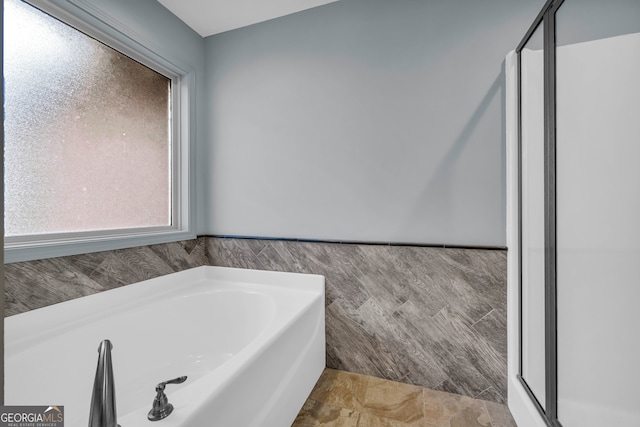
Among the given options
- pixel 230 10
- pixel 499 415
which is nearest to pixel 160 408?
pixel 499 415

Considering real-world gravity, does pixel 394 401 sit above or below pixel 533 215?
below

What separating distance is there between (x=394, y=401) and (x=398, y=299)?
0.53 meters

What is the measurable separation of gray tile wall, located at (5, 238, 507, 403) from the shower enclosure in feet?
0.66

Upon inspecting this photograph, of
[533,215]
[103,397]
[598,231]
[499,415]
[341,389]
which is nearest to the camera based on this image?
[103,397]

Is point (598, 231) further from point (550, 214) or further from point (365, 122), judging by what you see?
point (365, 122)

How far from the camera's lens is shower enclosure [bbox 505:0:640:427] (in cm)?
94

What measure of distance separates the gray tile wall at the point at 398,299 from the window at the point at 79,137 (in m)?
0.21

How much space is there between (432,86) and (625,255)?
1.18 metres

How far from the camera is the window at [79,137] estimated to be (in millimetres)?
1309

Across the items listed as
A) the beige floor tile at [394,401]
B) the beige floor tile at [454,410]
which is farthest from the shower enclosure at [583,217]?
the beige floor tile at [394,401]

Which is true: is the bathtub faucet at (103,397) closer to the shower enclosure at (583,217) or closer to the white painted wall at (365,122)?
the white painted wall at (365,122)

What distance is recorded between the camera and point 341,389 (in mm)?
1656

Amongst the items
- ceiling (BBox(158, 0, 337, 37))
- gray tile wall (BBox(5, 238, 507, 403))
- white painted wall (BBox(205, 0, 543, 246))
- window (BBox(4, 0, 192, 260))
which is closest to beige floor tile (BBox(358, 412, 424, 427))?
gray tile wall (BBox(5, 238, 507, 403))

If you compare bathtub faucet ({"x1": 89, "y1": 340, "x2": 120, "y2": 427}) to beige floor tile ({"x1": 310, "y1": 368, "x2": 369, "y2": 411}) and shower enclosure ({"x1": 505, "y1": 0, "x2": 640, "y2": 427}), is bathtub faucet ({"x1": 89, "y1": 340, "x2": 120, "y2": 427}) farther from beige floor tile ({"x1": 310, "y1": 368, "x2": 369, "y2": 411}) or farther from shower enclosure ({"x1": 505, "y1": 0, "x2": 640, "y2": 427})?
shower enclosure ({"x1": 505, "y1": 0, "x2": 640, "y2": 427})
